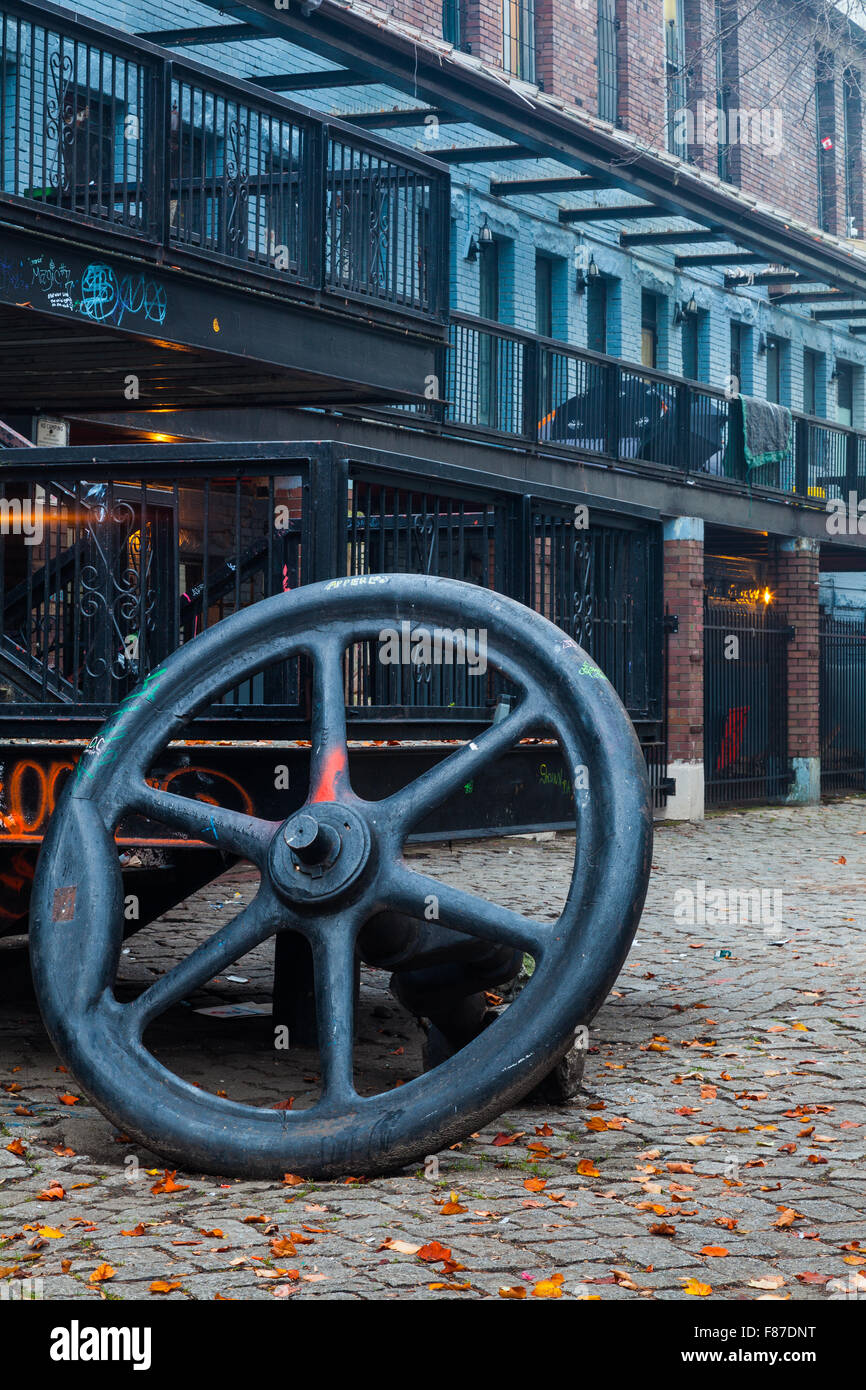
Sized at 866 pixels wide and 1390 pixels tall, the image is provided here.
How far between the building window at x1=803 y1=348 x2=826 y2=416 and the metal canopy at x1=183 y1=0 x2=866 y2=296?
18.2 feet

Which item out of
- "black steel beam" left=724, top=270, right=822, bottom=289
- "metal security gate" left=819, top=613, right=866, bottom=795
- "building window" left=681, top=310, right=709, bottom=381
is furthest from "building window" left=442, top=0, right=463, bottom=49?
"metal security gate" left=819, top=613, right=866, bottom=795

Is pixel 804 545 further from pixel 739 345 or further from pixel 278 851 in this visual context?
pixel 278 851

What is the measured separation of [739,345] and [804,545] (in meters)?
5.79

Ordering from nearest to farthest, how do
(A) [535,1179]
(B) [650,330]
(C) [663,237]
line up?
(A) [535,1179]
(C) [663,237]
(B) [650,330]

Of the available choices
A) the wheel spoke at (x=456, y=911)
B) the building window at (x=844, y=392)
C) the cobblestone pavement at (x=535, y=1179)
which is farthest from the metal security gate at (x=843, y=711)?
the wheel spoke at (x=456, y=911)

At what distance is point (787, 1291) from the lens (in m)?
3.76

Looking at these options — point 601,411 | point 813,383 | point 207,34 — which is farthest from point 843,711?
point 207,34

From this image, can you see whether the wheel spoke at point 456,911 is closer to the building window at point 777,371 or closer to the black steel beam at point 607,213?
the black steel beam at point 607,213

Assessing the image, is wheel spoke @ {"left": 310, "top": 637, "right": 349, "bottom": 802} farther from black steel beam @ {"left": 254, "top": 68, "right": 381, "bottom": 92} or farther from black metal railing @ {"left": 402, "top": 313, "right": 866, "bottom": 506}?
black steel beam @ {"left": 254, "top": 68, "right": 381, "bottom": 92}

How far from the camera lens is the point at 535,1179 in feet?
15.3

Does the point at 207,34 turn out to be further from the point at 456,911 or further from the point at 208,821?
the point at 456,911

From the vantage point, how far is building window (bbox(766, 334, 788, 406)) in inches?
1064

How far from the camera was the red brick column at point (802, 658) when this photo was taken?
2106 centimetres

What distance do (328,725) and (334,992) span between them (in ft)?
2.82
